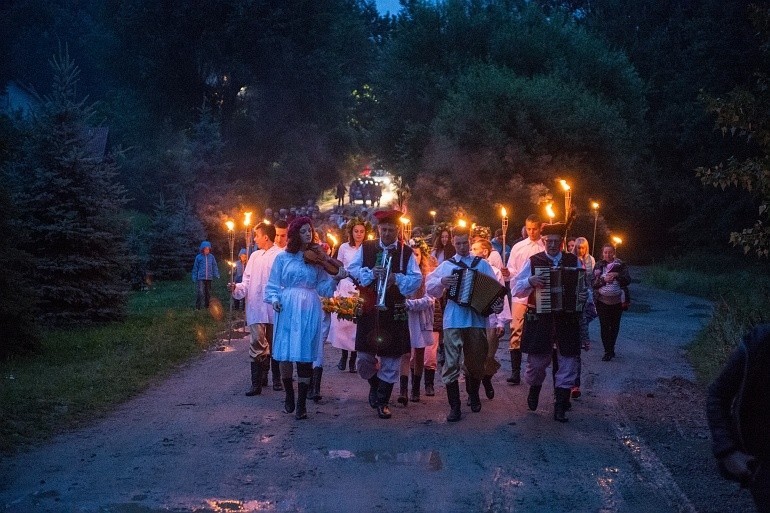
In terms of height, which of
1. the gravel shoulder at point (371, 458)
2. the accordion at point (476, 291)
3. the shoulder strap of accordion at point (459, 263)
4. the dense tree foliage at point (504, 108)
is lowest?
the gravel shoulder at point (371, 458)

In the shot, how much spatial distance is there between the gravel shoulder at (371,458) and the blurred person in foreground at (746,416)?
105 inches

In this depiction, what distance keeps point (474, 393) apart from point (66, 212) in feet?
34.6

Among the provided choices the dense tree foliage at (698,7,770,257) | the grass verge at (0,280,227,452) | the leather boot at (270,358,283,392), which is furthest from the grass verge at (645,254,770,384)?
the grass verge at (0,280,227,452)

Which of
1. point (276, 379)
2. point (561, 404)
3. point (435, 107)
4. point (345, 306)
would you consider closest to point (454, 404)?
point (561, 404)

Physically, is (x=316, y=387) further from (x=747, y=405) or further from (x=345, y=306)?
(x=747, y=405)

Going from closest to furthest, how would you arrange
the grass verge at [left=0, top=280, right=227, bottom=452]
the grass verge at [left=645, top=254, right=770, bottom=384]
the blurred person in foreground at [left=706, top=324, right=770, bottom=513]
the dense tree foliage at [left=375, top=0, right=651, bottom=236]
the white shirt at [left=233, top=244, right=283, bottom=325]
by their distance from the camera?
the blurred person in foreground at [left=706, top=324, right=770, bottom=513]
the grass verge at [left=0, top=280, right=227, bottom=452]
the white shirt at [left=233, top=244, right=283, bottom=325]
the grass verge at [left=645, top=254, right=770, bottom=384]
the dense tree foliage at [left=375, top=0, right=651, bottom=236]

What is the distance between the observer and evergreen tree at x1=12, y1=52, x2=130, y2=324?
18.2m

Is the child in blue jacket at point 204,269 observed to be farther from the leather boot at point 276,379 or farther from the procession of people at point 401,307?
the procession of people at point 401,307

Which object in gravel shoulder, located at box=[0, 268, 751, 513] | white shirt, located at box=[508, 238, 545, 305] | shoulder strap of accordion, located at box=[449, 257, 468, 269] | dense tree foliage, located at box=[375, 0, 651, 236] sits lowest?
gravel shoulder, located at box=[0, 268, 751, 513]

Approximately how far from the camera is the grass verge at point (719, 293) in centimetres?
1416

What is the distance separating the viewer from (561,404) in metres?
10.6

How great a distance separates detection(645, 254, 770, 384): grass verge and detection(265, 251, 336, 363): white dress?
5.90 m

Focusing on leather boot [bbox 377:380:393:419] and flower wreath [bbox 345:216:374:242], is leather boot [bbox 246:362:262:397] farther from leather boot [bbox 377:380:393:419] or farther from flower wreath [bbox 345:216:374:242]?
flower wreath [bbox 345:216:374:242]

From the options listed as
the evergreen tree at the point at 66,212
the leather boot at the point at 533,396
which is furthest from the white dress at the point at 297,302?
the evergreen tree at the point at 66,212
